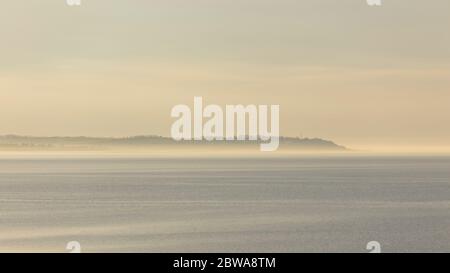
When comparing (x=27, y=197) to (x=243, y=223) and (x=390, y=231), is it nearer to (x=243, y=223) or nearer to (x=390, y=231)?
(x=243, y=223)

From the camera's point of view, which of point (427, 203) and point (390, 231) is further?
point (427, 203)

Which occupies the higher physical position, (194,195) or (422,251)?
(194,195)

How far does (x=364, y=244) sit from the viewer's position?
5331 cm

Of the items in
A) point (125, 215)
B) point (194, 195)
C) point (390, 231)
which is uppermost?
point (194, 195)

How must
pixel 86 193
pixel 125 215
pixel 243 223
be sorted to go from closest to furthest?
pixel 243 223
pixel 125 215
pixel 86 193

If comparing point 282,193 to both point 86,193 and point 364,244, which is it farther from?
point 364,244

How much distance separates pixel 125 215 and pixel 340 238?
26.6 m
